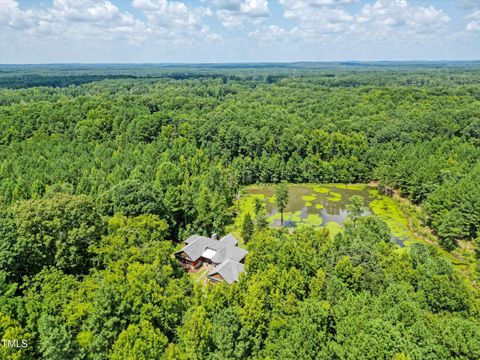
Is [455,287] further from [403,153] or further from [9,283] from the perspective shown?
[403,153]

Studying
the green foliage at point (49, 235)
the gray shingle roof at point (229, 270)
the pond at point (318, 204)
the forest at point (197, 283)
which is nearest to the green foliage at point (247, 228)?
the forest at point (197, 283)

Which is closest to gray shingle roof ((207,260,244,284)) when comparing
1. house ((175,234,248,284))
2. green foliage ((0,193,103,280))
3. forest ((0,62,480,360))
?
house ((175,234,248,284))

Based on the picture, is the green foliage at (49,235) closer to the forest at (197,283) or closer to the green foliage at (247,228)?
the forest at (197,283)

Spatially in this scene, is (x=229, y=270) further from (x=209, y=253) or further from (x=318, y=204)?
(x=318, y=204)

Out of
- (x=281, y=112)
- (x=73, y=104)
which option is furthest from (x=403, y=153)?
(x=73, y=104)

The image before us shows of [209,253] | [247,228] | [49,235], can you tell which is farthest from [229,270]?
[49,235]
